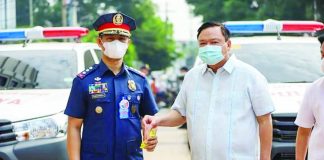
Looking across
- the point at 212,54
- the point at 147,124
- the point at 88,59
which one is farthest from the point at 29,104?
the point at 212,54

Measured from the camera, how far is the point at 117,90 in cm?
354

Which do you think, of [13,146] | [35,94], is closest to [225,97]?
[13,146]

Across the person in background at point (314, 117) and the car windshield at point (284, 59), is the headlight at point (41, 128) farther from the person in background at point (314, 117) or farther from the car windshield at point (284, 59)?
the car windshield at point (284, 59)

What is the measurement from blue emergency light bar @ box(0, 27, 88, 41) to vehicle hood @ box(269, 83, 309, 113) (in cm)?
215

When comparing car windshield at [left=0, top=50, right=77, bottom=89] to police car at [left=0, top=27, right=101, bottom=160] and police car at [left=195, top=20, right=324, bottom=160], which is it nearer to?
police car at [left=0, top=27, right=101, bottom=160]

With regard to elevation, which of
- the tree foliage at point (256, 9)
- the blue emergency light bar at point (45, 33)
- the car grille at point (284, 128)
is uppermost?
the tree foliage at point (256, 9)

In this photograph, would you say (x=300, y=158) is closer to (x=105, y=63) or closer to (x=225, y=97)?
(x=225, y=97)

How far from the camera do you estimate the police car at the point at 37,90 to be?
4.84 metres

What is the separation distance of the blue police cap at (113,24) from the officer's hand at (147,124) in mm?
508

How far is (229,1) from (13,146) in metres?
20.3

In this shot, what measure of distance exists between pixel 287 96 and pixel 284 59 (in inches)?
46.5

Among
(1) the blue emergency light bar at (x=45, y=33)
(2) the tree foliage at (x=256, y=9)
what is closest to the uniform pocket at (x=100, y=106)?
(1) the blue emergency light bar at (x=45, y=33)

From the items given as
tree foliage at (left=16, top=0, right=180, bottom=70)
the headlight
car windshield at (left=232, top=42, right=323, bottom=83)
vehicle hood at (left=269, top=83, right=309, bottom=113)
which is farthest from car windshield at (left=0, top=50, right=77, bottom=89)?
tree foliage at (left=16, top=0, right=180, bottom=70)

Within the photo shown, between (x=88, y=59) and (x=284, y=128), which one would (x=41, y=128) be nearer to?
(x=88, y=59)
